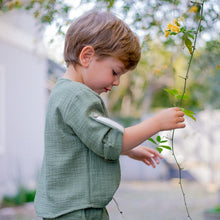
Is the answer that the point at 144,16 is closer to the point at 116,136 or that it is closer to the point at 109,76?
the point at 109,76

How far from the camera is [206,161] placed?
33.0ft

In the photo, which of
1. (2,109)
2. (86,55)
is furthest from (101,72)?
(2,109)

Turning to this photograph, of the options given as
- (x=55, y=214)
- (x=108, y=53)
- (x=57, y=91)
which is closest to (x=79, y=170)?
(x=55, y=214)

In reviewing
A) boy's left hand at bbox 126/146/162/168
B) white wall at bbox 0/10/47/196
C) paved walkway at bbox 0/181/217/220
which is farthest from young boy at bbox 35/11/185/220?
white wall at bbox 0/10/47/196

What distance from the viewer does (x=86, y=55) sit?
1.73 m

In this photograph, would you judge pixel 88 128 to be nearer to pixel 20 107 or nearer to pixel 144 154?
pixel 144 154

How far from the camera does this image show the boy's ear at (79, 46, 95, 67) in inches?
67.4

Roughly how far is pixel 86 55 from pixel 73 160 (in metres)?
0.46

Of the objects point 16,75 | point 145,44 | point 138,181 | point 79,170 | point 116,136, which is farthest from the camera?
point 138,181

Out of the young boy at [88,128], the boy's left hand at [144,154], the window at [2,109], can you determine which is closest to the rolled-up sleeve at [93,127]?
the young boy at [88,128]

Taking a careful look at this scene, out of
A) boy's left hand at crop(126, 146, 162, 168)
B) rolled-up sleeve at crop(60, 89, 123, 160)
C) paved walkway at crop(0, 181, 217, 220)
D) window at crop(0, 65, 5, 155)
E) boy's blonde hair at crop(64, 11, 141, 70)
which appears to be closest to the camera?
rolled-up sleeve at crop(60, 89, 123, 160)

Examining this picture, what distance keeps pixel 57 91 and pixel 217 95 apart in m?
5.63

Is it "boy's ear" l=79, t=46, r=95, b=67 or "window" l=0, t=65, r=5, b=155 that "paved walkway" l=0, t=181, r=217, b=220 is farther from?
"boy's ear" l=79, t=46, r=95, b=67

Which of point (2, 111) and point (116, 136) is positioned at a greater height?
point (116, 136)
